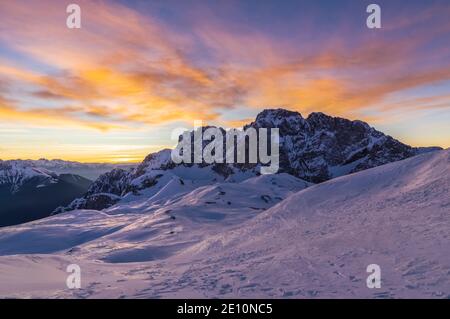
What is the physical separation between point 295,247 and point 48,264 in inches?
598

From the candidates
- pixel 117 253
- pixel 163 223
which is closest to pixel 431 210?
pixel 117 253

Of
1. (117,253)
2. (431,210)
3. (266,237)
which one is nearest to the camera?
(431,210)

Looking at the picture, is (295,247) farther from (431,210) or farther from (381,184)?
(381,184)

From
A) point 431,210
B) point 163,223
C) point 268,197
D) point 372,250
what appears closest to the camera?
point 372,250

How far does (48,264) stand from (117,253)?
23.4 meters

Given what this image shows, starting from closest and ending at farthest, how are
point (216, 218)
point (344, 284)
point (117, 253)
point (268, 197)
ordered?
point (344, 284) < point (117, 253) < point (216, 218) < point (268, 197)

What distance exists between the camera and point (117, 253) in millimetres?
43969

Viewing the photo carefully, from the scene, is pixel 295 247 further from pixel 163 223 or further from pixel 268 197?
pixel 268 197

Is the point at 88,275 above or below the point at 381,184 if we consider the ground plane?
below

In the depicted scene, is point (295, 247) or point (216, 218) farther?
point (216, 218)

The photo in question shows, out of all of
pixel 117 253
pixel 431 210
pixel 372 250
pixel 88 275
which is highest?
pixel 431 210

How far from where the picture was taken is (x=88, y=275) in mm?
19469

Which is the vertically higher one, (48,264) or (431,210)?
(431,210)
